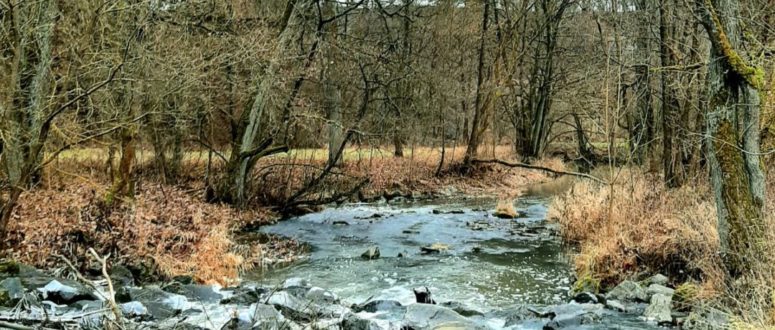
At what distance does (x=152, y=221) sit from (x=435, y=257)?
5338 millimetres

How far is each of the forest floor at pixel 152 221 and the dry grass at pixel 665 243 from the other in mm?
5818

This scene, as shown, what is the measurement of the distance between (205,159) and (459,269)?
11.0m

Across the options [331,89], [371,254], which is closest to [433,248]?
[371,254]

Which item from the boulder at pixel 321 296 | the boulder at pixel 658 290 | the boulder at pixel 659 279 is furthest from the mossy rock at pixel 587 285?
the boulder at pixel 321 296

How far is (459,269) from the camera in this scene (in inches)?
456

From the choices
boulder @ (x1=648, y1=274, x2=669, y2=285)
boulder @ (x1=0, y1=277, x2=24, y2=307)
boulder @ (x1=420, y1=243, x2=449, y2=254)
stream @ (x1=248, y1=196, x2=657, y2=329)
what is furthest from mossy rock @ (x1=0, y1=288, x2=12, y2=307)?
boulder @ (x1=648, y1=274, x2=669, y2=285)

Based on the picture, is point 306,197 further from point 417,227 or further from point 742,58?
point 742,58

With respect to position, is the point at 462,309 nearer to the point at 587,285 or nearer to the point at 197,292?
the point at 587,285

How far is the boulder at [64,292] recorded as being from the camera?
7.68m

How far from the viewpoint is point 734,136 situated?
802cm

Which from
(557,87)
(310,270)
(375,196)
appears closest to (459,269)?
(310,270)

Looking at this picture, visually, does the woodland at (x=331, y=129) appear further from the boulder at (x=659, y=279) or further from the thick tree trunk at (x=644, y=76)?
the boulder at (x=659, y=279)

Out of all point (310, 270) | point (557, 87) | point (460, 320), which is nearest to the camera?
point (460, 320)

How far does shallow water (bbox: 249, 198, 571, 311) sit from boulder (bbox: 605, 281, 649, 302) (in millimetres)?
762
